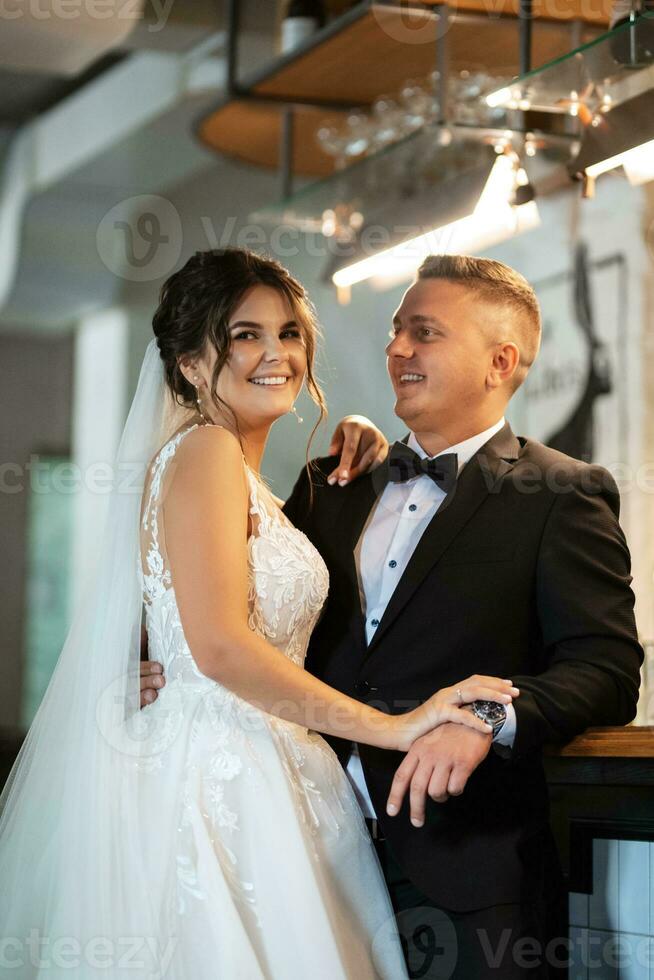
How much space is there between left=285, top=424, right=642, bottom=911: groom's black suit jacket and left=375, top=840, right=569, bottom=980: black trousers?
33mm

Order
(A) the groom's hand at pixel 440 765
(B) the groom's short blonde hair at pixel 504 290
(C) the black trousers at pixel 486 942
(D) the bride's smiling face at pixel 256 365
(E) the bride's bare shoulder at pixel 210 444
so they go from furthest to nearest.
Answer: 1. (B) the groom's short blonde hair at pixel 504 290
2. (D) the bride's smiling face at pixel 256 365
3. (E) the bride's bare shoulder at pixel 210 444
4. (C) the black trousers at pixel 486 942
5. (A) the groom's hand at pixel 440 765

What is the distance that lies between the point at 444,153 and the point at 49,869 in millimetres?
3217

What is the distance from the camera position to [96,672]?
241cm

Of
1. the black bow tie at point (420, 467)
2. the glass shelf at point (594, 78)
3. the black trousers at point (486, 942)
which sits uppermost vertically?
the glass shelf at point (594, 78)

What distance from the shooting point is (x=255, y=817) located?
7.34 ft

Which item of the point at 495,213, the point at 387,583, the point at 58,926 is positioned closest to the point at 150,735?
the point at 58,926

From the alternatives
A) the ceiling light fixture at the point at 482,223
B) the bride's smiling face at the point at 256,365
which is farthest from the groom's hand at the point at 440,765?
the ceiling light fixture at the point at 482,223

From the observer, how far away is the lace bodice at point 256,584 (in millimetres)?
2355

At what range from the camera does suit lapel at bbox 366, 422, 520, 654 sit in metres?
2.39

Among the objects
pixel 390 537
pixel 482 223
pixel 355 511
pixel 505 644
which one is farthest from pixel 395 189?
pixel 505 644

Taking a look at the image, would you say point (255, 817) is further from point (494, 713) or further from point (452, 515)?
point (452, 515)

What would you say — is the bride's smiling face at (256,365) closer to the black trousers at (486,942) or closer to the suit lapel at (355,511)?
the suit lapel at (355,511)

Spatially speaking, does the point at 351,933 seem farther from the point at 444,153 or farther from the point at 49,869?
the point at 444,153

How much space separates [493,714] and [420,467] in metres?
0.64
